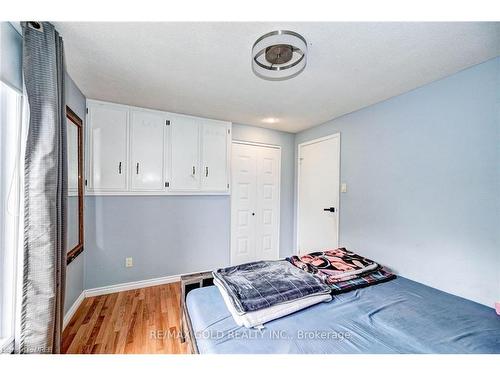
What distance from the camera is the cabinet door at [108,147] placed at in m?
2.35

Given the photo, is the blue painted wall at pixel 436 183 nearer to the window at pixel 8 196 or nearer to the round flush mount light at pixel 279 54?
the round flush mount light at pixel 279 54

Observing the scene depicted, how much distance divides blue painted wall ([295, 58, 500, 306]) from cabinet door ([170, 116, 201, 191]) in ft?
6.66

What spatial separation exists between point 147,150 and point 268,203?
192 centimetres

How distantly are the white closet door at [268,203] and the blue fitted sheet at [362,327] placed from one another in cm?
185

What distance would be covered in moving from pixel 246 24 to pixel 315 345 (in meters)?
1.80

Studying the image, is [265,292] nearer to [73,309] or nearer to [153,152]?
[73,309]

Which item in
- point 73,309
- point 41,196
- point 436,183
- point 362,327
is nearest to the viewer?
point 41,196

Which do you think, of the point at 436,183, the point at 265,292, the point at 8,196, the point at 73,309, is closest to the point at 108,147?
the point at 8,196

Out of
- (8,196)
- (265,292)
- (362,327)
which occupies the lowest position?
(362,327)

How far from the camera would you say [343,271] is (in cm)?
188

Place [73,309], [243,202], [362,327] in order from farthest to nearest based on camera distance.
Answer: [243,202], [73,309], [362,327]

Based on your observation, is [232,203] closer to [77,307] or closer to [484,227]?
[77,307]
